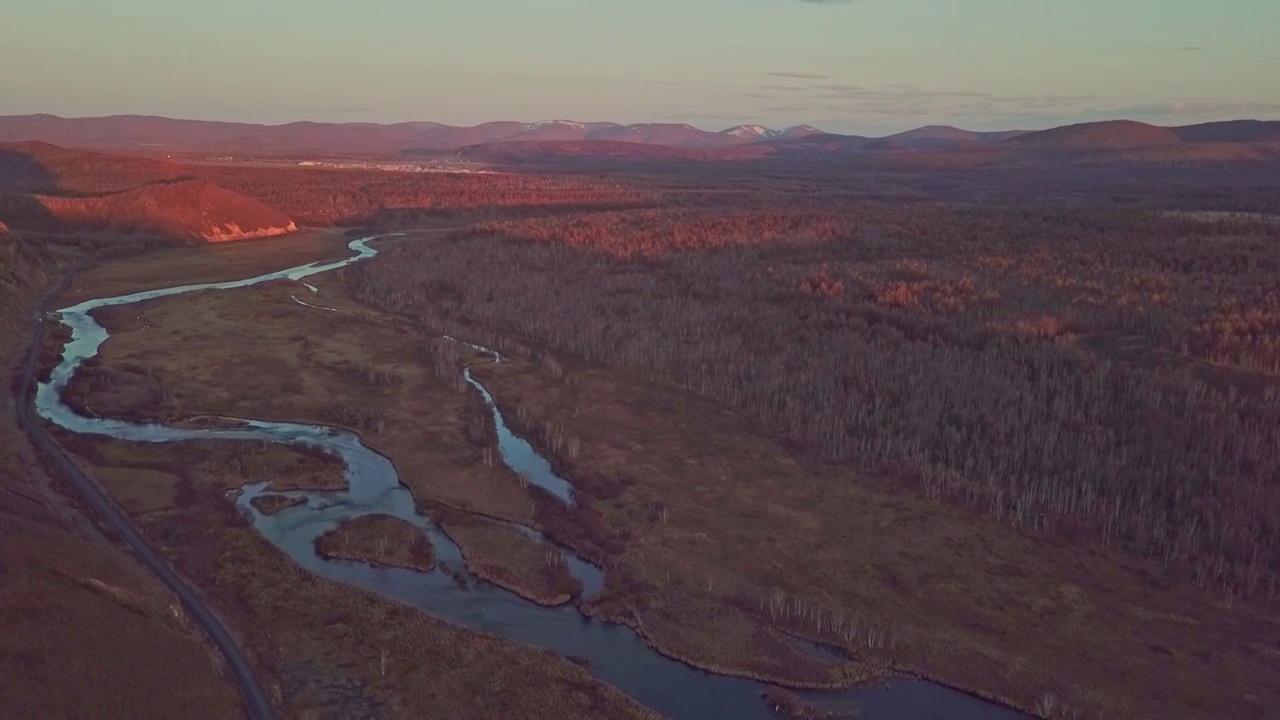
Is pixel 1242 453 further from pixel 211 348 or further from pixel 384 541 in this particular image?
pixel 211 348

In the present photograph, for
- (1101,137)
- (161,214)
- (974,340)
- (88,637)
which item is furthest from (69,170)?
(1101,137)

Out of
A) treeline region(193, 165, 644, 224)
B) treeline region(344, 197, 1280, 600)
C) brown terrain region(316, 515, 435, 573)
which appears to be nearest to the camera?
brown terrain region(316, 515, 435, 573)

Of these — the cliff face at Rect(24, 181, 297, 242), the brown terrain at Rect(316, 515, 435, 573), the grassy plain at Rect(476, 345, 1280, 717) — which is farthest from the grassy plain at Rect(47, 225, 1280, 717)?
the cliff face at Rect(24, 181, 297, 242)

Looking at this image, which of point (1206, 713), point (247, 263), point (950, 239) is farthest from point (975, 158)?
point (1206, 713)

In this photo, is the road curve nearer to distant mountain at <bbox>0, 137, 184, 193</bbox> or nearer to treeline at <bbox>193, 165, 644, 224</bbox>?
treeline at <bbox>193, 165, 644, 224</bbox>

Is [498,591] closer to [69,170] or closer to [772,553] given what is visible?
[772,553]

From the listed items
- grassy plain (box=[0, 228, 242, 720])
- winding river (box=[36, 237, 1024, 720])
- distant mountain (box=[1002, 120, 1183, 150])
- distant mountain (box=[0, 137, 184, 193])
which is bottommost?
winding river (box=[36, 237, 1024, 720])

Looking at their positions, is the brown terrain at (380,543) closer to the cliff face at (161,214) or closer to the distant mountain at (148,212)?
the distant mountain at (148,212)
